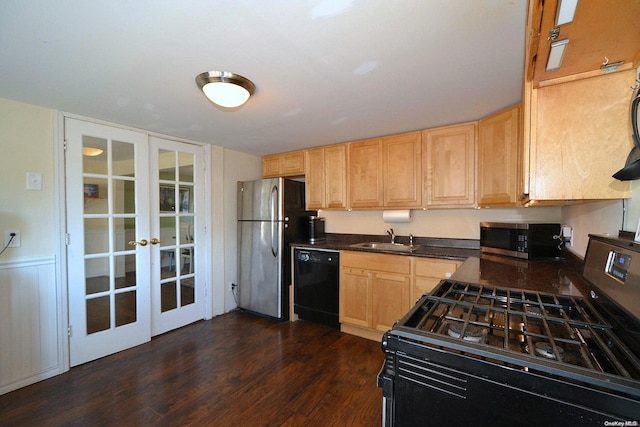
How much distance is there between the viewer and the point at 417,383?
76 cm

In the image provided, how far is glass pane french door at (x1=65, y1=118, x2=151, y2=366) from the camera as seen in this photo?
2277 mm

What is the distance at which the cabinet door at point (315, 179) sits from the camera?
3297 mm

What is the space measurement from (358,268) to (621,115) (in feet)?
7.07

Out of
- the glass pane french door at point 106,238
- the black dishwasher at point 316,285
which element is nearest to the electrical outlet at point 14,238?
the glass pane french door at point 106,238

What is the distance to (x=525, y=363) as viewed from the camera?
63cm

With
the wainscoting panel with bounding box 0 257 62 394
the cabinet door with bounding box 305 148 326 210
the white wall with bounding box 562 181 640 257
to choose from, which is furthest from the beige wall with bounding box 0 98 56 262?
the white wall with bounding box 562 181 640 257

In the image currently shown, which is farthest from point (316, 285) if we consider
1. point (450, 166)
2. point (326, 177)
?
point (450, 166)

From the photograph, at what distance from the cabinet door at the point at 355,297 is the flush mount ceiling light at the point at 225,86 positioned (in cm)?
194

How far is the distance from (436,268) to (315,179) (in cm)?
173

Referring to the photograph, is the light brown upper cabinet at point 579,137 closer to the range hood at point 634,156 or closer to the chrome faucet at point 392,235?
the range hood at point 634,156

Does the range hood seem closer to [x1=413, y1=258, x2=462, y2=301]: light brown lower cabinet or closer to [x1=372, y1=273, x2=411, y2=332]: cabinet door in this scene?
[x1=413, y1=258, x2=462, y2=301]: light brown lower cabinet

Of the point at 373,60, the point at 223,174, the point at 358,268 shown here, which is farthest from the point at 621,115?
the point at 223,174

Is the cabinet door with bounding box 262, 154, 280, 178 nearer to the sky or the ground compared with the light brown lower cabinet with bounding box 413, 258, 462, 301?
nearer to the sky

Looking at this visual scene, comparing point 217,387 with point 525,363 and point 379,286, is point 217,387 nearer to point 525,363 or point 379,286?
point 379,286
